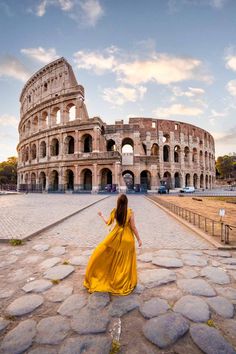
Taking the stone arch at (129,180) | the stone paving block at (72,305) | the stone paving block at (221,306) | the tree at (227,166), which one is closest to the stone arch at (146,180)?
the stone arch at (129,180)

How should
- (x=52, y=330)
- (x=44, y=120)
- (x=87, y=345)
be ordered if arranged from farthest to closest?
(x=44, y=120) < (x=52, y=330) < (x=87, y=345)

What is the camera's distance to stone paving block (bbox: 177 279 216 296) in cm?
264

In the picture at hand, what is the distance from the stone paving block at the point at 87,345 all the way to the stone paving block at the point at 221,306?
4.58 ft

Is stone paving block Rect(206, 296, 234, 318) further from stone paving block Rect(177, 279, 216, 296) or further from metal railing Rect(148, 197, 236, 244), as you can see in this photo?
metal railing Rect(148, 197, 236, 244)

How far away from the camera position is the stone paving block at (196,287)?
264cm

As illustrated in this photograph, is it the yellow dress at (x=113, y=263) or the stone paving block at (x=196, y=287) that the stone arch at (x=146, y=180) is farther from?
the yellow dress at (x=113, y=263)

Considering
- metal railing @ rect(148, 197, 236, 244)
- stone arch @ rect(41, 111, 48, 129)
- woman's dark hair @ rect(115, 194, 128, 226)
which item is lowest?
metal railing @ rect(148, 197, 236, 244)

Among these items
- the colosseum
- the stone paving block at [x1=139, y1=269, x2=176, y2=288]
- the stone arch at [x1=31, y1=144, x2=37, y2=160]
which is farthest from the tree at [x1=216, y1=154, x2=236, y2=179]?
the stone paving block at [x1=139, y1=269, x2=176, y2=288]

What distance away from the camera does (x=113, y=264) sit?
9.10 feet

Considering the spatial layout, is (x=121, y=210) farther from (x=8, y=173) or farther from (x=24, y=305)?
(x=8, y=173)

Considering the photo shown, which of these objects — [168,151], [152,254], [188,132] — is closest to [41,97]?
[168,151]

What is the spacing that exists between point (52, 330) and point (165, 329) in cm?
120

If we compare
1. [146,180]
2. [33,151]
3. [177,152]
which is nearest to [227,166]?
[177,152]

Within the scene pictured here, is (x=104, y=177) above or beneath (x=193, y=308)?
above
